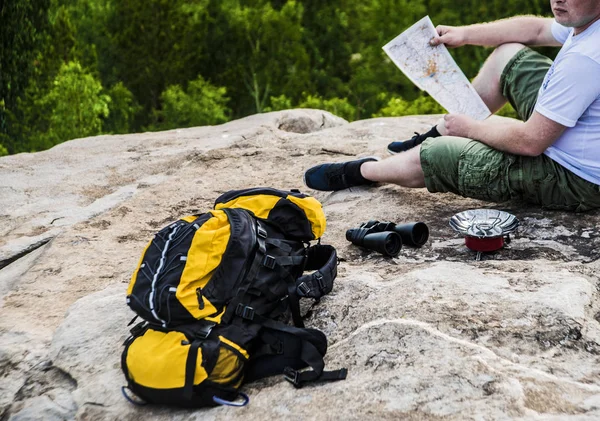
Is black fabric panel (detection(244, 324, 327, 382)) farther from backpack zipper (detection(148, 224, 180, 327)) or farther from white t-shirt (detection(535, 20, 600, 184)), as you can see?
white t-shirt (detection(535, 20, 600, 184))

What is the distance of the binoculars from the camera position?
3.33 m

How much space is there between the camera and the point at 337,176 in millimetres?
4355

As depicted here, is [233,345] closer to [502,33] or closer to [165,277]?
[165,277]

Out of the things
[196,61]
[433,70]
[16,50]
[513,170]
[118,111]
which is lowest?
[118,111]

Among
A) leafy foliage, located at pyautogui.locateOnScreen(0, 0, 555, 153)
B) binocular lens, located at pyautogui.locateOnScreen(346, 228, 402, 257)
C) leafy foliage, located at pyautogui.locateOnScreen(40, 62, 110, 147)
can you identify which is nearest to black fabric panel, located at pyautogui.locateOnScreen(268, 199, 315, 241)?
binocular lens, located at pyautogui.locateOnScreen(346, 228, 402, 257)

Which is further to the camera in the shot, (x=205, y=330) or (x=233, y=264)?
(x=233, y=264)

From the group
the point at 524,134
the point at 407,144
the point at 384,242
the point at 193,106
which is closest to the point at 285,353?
the point at 384,242

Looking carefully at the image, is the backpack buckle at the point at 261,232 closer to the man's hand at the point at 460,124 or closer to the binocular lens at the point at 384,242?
the binocular lens at the point at 384,242

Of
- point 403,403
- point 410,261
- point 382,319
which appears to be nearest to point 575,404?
point 403,403

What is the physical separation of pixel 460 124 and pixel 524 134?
45cm

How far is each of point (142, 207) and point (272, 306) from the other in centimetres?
207

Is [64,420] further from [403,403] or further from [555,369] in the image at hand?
[555,369]

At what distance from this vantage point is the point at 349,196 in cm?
430

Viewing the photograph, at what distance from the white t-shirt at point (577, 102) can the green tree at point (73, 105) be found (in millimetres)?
13827
